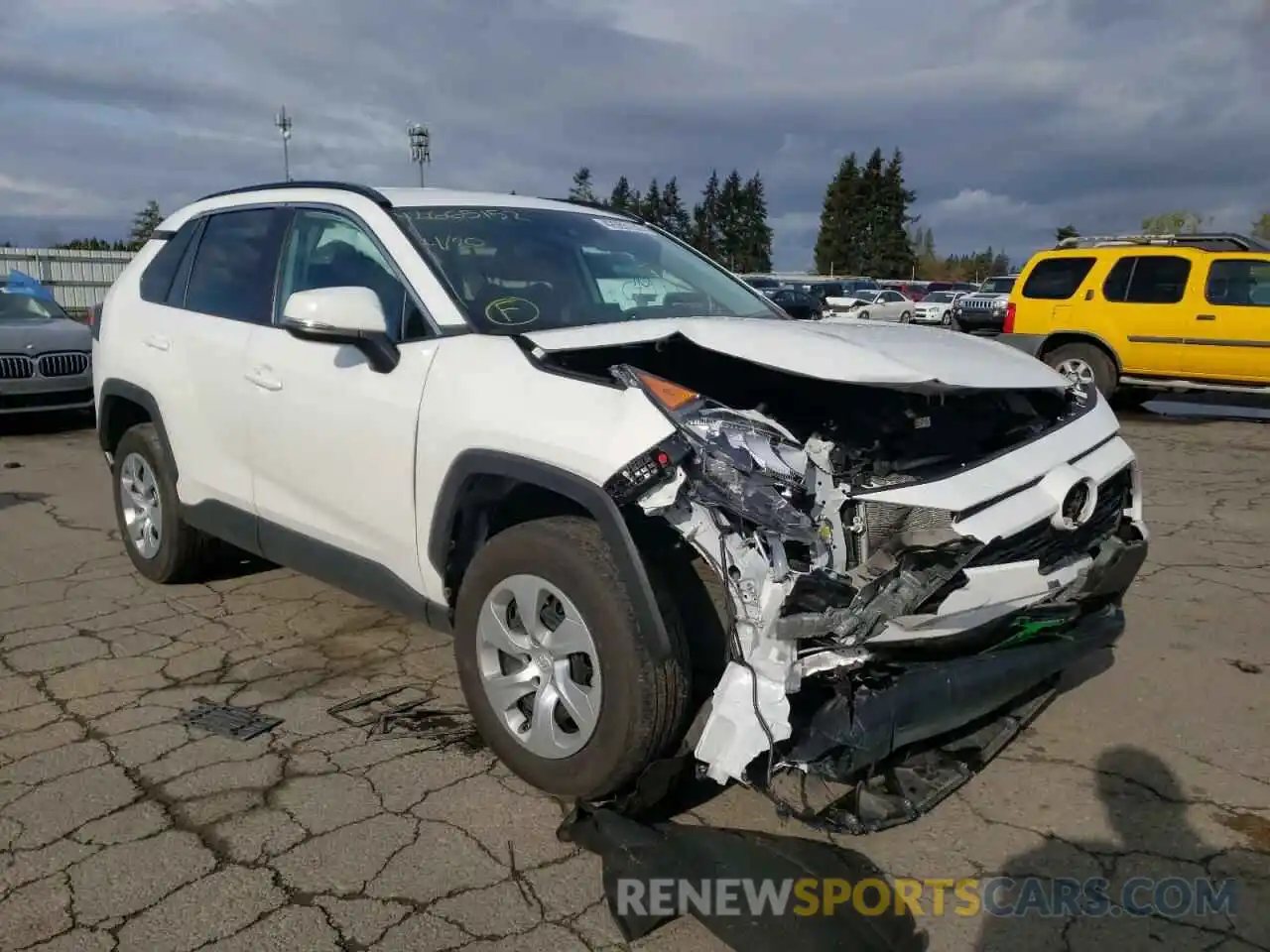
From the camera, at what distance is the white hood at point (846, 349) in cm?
291

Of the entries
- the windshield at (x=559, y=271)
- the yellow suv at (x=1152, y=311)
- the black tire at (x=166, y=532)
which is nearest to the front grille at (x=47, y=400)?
the black tire at (x=166, y=532)

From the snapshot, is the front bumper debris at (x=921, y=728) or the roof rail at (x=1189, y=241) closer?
the front bumper debris at (x=921, y=728)

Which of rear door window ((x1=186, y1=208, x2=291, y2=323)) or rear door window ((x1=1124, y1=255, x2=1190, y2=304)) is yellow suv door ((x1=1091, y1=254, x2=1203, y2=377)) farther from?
rear door window ((x1=186, y1=208, x2=291, y2=323))

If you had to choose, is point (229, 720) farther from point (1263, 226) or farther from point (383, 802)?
point (1263, 226)

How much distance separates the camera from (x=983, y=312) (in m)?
20.7

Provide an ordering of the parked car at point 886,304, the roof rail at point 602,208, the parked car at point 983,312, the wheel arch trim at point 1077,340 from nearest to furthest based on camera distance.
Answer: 1. the roof rail at point 602,208
2. the wheel arch trim at point 1077,340
3. the parked car at point 983,312
4. the parked car at point 886,304

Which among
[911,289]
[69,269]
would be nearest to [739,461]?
[69,269]

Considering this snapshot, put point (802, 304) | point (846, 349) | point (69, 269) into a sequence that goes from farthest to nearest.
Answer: point (69, 269) → point (802, 304) → point (846, 349)

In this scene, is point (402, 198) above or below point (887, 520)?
above

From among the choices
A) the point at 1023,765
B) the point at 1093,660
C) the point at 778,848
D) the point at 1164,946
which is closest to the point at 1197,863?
the point at 1164,946

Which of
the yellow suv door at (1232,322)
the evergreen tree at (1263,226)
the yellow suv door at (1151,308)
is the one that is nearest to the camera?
the yellow suv door at (1232,322)

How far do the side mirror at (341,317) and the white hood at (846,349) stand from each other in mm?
490

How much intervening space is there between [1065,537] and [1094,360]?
9.70 m

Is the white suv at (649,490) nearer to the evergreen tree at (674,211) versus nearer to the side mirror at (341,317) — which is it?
the side mirror at (341,317)
